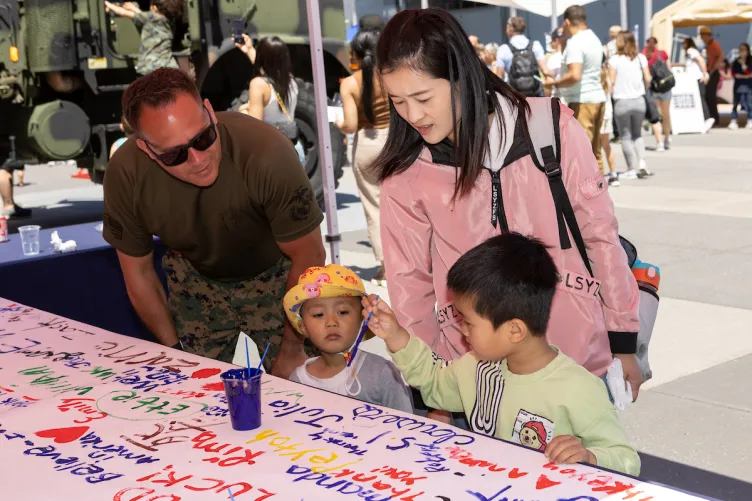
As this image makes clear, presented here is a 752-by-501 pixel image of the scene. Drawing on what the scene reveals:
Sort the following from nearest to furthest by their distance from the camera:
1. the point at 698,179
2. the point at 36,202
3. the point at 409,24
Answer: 1. the point at 409,24
2. the point at 698,179
3. the point at 36,202

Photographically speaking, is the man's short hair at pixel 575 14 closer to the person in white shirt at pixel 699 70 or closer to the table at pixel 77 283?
the table at pixel 77 283

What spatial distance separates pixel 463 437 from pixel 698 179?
10535mm

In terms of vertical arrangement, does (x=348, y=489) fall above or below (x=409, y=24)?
below

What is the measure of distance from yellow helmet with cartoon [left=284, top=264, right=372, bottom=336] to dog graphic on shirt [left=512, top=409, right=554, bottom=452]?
0.79 meters

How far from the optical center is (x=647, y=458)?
422cm

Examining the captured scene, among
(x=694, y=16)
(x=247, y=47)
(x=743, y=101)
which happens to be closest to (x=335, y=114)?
(x=247, y=47)

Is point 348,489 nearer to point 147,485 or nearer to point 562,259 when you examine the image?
point 147,485

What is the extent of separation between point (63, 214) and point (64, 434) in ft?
32.1

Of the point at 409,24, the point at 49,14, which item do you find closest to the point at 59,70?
the point at 49,14

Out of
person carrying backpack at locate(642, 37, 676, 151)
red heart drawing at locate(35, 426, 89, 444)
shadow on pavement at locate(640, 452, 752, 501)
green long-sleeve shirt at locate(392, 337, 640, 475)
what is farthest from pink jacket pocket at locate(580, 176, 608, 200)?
person carrying backpack at locate(642, 37, 676, 151)

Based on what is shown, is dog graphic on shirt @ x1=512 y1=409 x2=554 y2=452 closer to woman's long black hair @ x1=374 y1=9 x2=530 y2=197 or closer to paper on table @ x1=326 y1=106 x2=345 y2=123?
woman's long black hair @ x1=374 y1=9 x2=530 y2=197

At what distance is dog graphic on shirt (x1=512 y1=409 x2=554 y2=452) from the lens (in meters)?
2.50

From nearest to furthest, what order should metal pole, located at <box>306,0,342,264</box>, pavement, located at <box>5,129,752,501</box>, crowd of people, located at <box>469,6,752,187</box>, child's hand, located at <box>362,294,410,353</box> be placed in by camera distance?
child's hand, located at <box>362,294,410,353</box>
pavement, located at <box>5,129,752,501</box>
metal pole, located at <box>306,0,342,264</box>
crowd of people, located at <box>469,6,752,187</box>

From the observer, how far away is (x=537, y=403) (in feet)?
8.29
